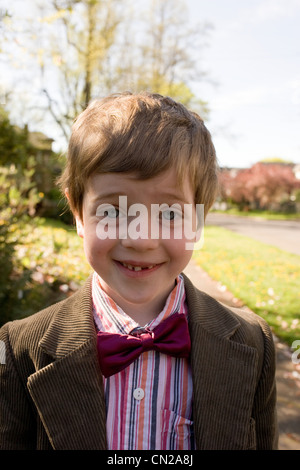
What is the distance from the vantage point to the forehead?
134 centimetres

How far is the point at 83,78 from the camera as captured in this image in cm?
1673

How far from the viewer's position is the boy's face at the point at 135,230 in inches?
53.2

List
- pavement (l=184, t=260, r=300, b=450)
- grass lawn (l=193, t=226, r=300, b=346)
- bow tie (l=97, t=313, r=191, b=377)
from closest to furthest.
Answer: bow tie (l=97, t=313, r=191, b=377)
pavement (l=184, t=260, r=300, b=450)
grass lawn (l=193, t=226, r=300, b=346)

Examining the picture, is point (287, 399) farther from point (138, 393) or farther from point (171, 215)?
point (171, 215)

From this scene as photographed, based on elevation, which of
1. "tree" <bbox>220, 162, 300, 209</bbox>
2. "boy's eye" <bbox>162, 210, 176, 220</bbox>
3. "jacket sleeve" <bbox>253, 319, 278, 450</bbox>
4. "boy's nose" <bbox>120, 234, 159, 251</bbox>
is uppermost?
"tree" <bbox>220, 162, 300, 209</bbox>

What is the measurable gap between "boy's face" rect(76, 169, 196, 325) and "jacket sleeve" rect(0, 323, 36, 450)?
49 centimetres

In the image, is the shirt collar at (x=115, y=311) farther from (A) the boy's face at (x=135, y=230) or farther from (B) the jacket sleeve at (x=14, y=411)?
(B) the jacket sleeve at (x=14, y=411)

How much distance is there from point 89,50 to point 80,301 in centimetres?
1505

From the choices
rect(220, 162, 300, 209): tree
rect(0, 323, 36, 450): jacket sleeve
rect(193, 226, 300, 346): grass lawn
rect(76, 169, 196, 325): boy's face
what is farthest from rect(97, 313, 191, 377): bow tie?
rect(220, 162, 300, 209): tree

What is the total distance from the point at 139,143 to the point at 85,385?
2.82ft

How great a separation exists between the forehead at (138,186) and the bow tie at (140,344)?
0.49 m

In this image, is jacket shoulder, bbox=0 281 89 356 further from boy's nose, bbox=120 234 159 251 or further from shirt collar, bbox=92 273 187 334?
boy's nose, bbox=120 234 159 251

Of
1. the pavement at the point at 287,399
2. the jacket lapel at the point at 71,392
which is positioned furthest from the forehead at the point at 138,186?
the pavement at the point at 287,399
